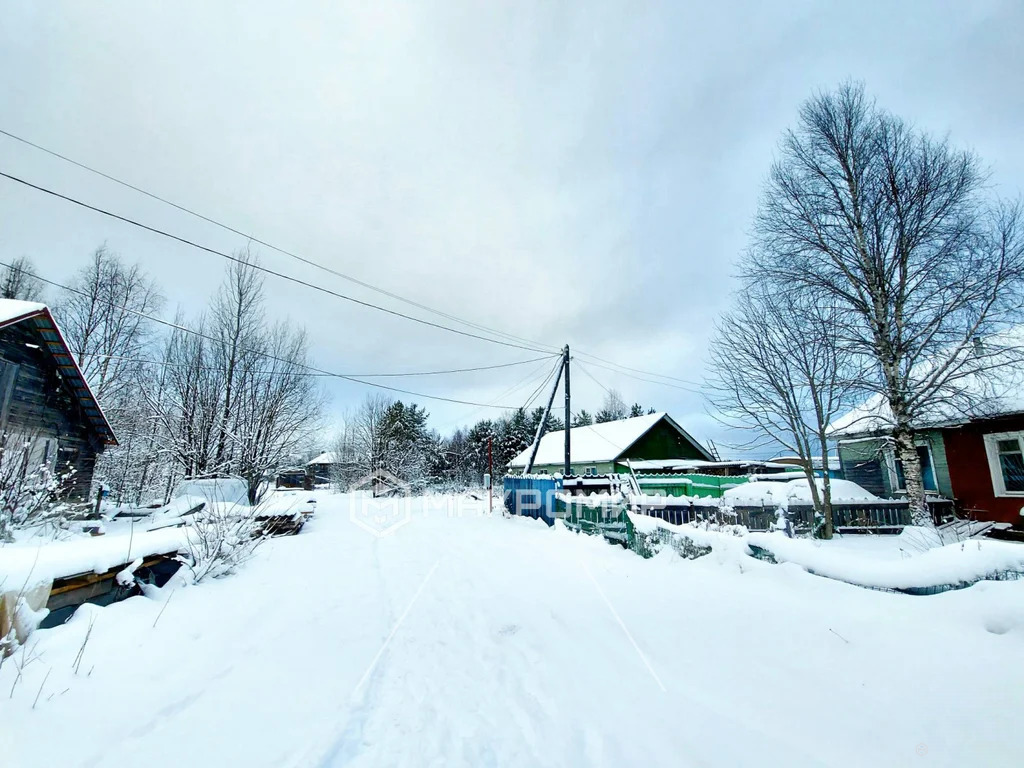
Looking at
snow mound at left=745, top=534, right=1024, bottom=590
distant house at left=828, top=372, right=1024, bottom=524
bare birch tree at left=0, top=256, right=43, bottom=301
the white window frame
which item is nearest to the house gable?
distant house at left=828, top=372, right=1024, bottom=524

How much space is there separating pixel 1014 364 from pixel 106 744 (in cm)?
1545

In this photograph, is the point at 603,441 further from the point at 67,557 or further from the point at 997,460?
the point at 67,557

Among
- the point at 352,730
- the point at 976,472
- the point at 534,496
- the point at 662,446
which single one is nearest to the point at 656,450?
the point at 662,446

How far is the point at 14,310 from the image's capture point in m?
10.7

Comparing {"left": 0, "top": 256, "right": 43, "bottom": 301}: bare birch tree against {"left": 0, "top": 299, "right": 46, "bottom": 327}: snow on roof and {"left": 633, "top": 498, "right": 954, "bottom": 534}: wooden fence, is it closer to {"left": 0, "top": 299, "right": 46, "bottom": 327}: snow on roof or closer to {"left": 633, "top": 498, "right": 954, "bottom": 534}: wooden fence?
{"left": 0, "top": 299, "right": 46, "bottom": 327}: snow on roof

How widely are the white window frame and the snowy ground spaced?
1155 centimetres

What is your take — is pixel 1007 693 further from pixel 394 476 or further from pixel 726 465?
pixel 394 476

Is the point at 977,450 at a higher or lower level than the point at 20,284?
lower

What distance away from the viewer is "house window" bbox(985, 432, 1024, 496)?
457 inches

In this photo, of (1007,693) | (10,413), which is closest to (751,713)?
(1007,693)

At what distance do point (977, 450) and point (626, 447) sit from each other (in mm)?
17696

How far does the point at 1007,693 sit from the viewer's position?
104 inches

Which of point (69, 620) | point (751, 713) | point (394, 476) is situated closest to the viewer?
point (751, 713)

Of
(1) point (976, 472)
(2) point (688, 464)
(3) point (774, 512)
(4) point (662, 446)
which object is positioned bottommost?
(3) point (774, 512)
